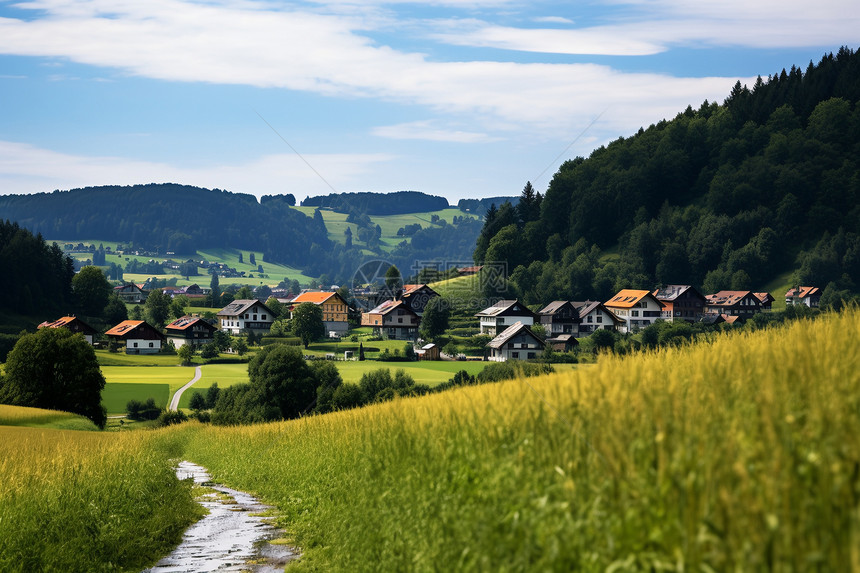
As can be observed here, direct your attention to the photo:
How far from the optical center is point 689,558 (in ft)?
18.0

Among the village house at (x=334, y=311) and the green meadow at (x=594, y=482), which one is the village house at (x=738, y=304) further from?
the green meadow at (x=594, y=482)

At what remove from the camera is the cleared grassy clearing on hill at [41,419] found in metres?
45.6

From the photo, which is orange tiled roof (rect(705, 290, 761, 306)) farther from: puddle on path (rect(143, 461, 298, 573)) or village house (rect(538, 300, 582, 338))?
puddle on path (rect(143, 461, 298, 573))

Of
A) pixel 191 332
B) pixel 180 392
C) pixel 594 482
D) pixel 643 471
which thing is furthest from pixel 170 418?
pixel 191 332

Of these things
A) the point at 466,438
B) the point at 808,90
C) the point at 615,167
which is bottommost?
the point at 466,438

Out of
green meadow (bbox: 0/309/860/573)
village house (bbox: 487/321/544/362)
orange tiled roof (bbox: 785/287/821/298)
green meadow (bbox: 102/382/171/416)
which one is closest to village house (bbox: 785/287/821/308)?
orange tiled roof (bbox: 785/287/821/298)

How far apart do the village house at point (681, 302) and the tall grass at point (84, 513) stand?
439 ft

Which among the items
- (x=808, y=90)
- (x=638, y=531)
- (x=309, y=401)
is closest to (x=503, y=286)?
(x=808, y=90)

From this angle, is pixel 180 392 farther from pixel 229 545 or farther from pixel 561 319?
pixel 561 319

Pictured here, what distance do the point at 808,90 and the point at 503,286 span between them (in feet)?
280

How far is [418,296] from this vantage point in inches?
6506

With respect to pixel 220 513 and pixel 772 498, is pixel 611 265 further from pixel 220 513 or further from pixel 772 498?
pixel 772 498

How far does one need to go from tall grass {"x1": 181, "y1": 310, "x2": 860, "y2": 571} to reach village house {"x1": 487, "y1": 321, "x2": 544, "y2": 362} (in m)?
95.3

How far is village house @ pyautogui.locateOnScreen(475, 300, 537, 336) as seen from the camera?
412 ft
